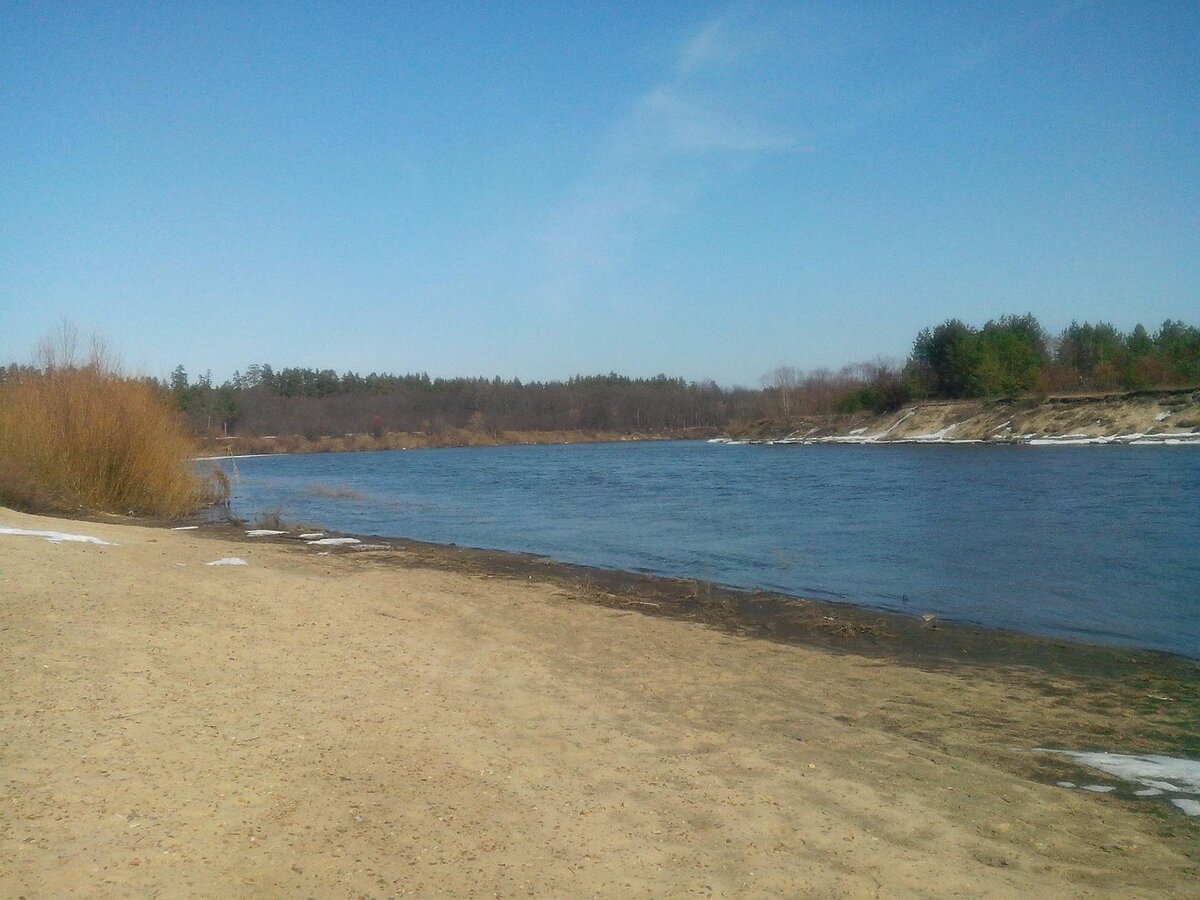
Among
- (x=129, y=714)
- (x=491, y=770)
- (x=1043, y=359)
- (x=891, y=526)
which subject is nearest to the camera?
(x=491, y=770)

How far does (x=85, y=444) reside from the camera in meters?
24.3

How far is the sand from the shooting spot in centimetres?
466

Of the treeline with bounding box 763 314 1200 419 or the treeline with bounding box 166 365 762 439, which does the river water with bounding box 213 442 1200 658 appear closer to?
the treeline with bounding box 763 314 1200 419

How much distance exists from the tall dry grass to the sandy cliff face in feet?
165

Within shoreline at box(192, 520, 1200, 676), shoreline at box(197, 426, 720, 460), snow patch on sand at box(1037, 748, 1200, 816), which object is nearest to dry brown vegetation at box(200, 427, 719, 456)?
shoreline at box(197, 426, 720, 460)

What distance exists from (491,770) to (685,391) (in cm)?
14765

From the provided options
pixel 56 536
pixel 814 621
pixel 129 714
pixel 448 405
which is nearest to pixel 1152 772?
pixel 814 621

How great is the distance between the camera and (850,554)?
19797mm

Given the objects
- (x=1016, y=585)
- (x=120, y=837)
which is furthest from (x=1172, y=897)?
(x=1016, y=585)

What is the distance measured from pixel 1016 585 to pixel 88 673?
14250 millimetres

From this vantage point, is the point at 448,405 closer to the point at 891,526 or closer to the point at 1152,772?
the point at 891,526

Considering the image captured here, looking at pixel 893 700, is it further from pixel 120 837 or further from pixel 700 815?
pixel 120 837

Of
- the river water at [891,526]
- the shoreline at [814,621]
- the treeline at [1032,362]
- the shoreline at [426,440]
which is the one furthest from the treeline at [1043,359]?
the shoreline at [814,621]

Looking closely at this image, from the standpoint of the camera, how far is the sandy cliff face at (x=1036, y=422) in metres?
55.1
